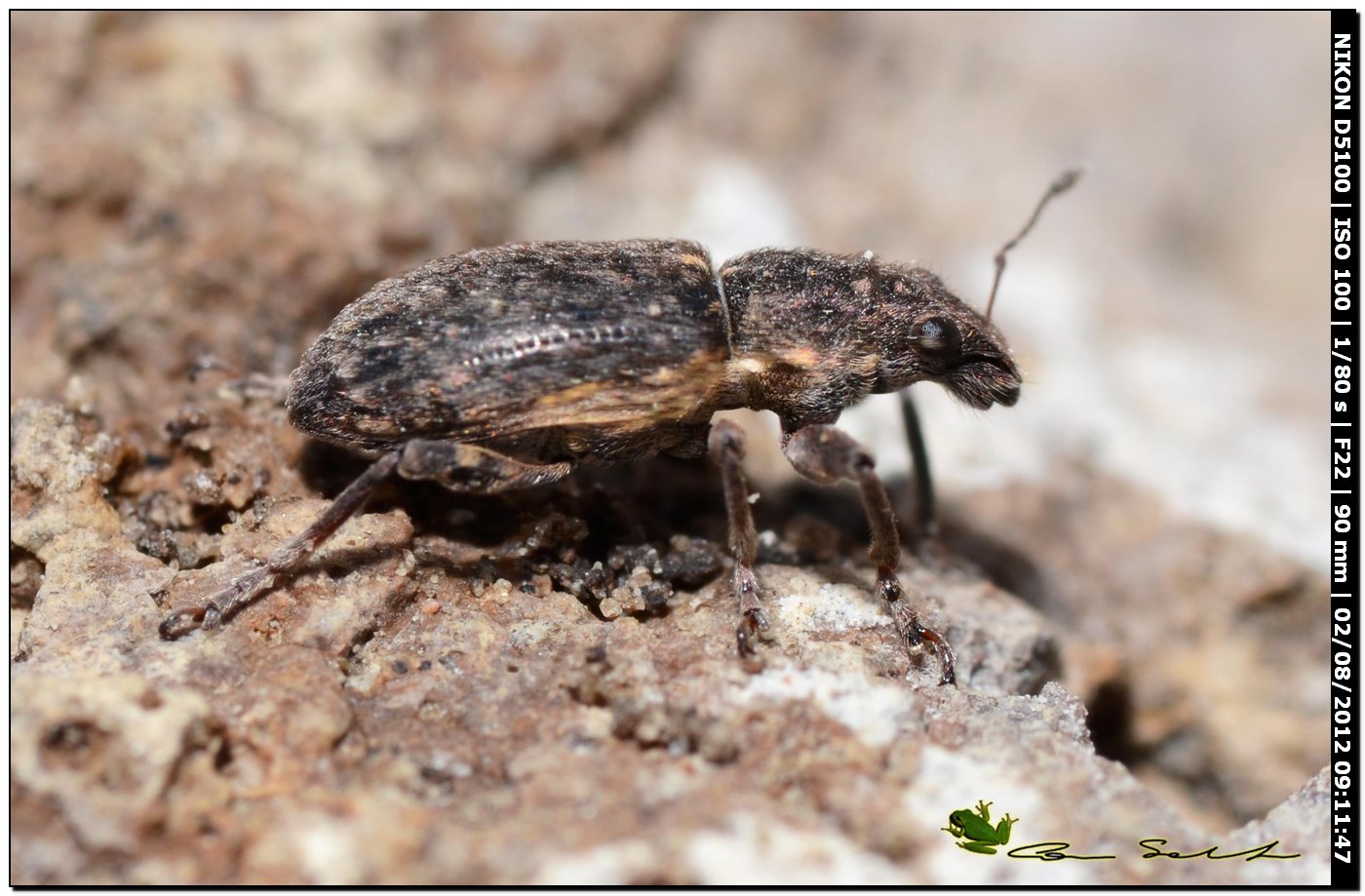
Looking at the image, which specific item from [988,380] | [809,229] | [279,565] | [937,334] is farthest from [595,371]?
[809,229]

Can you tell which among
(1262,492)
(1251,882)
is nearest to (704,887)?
(1251,882)

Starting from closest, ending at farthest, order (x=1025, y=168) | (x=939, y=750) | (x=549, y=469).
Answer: (x=939, y=750) < (x=549, y=469) < (x=1025, y=168)

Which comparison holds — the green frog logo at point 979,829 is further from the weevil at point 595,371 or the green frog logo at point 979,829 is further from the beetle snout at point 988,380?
the beetle snout at point 988,380

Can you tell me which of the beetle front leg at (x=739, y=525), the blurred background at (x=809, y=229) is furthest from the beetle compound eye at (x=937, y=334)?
the blurred background at (x=809, y=229)

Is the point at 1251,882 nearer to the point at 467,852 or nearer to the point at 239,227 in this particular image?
the point at 467,852

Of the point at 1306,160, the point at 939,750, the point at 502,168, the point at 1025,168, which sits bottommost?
the point at 939,750
